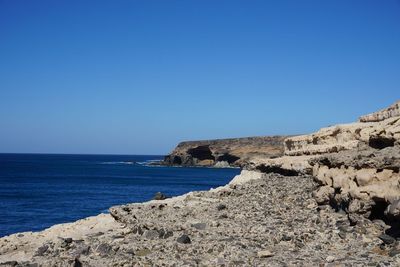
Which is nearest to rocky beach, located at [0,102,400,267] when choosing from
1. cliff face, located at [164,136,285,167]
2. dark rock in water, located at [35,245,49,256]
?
dark rock in water, located at [35,245,49,256]

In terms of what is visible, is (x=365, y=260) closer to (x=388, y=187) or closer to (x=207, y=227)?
(x=388, y=187)

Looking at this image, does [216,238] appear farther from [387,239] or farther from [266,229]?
[387,239]

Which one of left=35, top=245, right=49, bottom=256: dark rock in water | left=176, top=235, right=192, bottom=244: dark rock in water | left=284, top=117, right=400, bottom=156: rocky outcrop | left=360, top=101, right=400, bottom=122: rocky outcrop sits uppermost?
left=360, top=101, right=400, bottom=122: rocky outcrop

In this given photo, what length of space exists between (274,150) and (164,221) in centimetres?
11556

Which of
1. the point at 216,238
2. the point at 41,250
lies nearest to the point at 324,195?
the point at 216,238

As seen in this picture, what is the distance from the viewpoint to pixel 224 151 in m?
142

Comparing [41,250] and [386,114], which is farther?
[386,114]

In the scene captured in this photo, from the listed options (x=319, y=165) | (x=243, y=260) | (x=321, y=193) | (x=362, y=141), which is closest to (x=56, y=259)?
(x=243, y=260)

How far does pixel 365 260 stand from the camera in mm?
10375

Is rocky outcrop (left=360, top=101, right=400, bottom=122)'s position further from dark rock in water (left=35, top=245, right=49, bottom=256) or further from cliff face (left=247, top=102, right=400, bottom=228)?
dark rock in water (left=35, top=245, right=49, bottom=256)

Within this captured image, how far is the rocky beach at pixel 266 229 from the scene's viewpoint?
11.5 m

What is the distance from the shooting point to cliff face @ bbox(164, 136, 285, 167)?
131750 millimetres

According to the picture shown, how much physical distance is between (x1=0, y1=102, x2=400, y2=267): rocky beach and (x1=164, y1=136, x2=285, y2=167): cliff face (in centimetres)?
10694

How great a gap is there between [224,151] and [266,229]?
419ft
